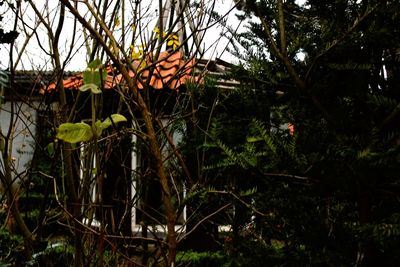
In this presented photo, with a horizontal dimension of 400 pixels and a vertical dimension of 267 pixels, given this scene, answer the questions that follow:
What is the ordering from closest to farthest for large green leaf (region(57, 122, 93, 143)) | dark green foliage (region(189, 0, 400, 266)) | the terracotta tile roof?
dark green foliage (region(189, 0, 400, 266))
large green leaf (region(57, 122, 93, 143))
the terracotta tile roof

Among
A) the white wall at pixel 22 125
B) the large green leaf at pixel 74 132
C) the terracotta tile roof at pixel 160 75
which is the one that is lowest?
the white wall at pixel 22 125

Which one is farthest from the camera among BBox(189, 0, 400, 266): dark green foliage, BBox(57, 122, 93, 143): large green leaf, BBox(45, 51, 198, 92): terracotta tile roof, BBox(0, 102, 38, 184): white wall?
BBox(0, 102, 38, 184): white wall

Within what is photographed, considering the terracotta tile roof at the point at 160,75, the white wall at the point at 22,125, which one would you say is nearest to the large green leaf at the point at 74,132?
the terracotta tile roof at the point at 160,75

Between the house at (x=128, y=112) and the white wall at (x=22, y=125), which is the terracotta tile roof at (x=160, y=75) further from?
the white wall at (x=22, y=125)

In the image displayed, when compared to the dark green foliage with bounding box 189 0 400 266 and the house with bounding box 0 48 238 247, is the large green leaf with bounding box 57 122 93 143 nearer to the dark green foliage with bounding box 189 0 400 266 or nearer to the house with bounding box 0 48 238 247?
the house with bounding box 0 48 238 247

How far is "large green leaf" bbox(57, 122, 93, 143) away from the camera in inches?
68.1

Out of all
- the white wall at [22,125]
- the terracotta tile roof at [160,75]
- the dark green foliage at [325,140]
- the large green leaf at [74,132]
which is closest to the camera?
the dark green foliage at [325,140]

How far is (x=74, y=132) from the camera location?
5.80ft

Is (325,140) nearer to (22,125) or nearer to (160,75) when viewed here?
(160,75)

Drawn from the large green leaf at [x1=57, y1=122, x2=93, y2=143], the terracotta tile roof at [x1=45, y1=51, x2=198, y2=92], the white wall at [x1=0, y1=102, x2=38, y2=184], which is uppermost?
the terracotta tile roof at [x1=45, y1=51, x2=198, y2=92]

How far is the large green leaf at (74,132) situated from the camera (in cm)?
173

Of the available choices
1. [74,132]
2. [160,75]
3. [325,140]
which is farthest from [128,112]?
[325,140]

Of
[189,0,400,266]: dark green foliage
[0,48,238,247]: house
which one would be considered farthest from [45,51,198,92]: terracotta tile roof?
[189,0,400,266]: dark green foliage

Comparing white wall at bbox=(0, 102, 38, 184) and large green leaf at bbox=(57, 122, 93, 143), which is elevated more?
large green leaf at bbox=(57, 122, 93, 143)
